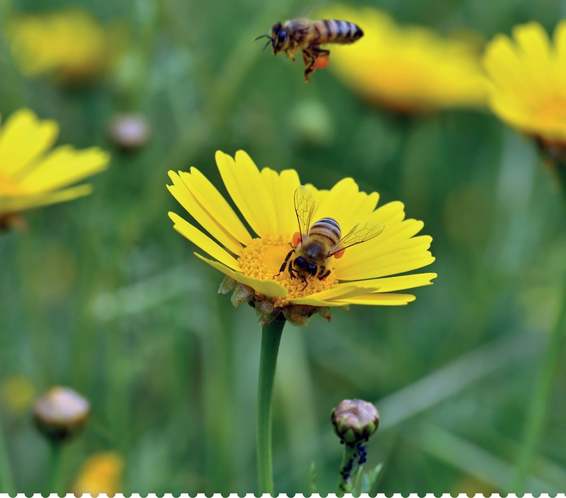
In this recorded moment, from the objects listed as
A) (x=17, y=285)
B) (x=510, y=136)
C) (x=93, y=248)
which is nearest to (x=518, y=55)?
(x=93, y=248)

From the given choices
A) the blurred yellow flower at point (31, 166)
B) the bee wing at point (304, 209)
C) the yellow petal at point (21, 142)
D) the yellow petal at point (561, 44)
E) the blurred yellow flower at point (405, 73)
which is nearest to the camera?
the bee wing at point (304, 209)

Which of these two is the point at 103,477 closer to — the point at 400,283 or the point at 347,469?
the point at 347,469

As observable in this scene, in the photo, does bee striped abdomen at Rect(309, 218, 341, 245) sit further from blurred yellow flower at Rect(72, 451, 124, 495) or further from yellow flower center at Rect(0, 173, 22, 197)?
blurred yellow flower at Rect(72, 451, 124, 495)

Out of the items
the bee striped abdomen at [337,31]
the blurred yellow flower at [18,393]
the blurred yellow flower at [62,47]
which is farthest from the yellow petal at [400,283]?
the blurred yellow flower at [62,47]

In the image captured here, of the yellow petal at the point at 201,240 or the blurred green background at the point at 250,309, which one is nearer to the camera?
the yellow petal at the point at 201,240

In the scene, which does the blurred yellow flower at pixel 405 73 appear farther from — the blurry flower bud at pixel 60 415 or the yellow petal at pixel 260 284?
the yellow petal at pixel 260 284

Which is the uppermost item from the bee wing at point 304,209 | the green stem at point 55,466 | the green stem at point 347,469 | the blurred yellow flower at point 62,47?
the blurred yellow flower at point 62,47

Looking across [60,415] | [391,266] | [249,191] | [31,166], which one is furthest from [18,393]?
[391,266]
